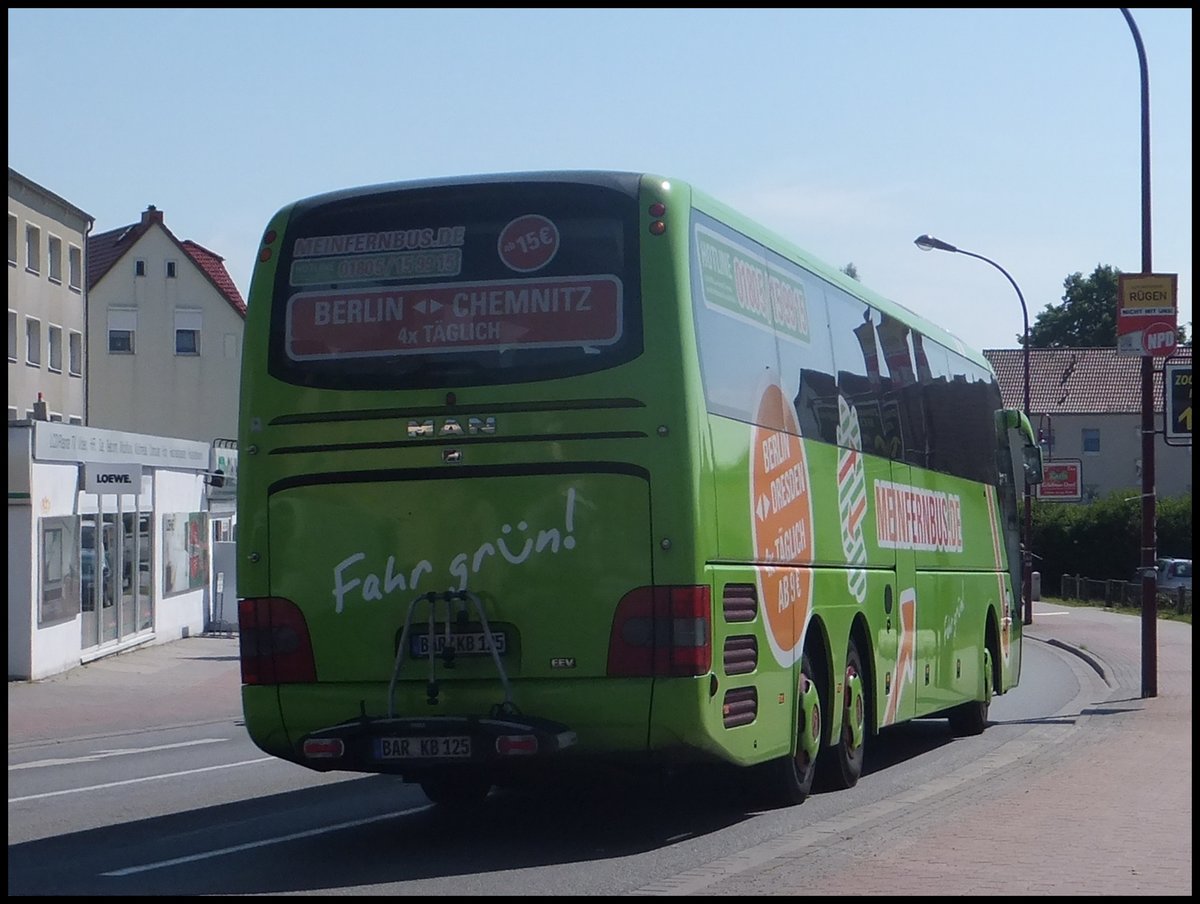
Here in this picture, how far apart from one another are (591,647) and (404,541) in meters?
1.17

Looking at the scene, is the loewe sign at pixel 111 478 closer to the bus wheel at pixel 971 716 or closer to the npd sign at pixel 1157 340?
the bus wheel at pixel 971 716

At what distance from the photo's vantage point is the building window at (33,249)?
5452cm

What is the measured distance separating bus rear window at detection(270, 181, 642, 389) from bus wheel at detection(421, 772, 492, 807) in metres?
3.13

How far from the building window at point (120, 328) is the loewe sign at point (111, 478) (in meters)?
36.7

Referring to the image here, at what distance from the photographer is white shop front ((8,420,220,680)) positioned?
26.4 meters

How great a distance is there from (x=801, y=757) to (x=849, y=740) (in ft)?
3.79

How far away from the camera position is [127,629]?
3247 centimetres

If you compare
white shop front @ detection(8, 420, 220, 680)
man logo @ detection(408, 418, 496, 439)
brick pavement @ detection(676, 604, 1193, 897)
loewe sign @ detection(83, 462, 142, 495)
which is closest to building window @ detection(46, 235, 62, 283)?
white shop front @ detection(8, 420, 220, 680)

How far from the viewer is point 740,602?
1030 cm

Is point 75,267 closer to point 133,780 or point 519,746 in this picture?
point 133,780

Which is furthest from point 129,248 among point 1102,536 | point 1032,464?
point 1032,464

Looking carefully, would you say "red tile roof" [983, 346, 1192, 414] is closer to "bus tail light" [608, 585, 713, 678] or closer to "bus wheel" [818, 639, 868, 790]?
"bus wheel" [818, 639, 868, 790]

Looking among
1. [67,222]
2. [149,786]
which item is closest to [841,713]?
[149,786]

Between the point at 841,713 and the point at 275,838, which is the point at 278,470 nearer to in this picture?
the point at 275,838
